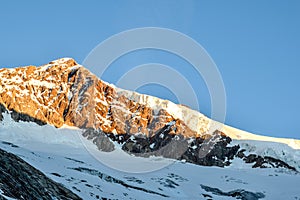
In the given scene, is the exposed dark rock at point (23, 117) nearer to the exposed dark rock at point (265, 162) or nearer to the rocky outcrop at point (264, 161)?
the rocky outcrop at point (264, 161)

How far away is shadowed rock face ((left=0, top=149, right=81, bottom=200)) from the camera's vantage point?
36750 mm

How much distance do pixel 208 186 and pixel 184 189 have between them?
42.9 ft

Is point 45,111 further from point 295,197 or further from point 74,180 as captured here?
point 74,180

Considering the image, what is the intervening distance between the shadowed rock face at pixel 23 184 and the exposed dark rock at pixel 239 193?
69.8m

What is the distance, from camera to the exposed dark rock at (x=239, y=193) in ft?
384

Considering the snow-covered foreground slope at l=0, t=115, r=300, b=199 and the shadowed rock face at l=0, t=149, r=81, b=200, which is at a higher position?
the snow-covered foreground slope at l=0, t=115, r=300, b=199

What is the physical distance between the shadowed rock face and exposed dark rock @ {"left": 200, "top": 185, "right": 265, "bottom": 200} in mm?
69828

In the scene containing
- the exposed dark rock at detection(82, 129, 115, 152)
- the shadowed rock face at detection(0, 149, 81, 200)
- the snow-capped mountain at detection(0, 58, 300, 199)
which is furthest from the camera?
the exposed dark rock at detection(82, 129, 115, 152)

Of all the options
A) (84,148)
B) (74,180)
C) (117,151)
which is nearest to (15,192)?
(74,180)

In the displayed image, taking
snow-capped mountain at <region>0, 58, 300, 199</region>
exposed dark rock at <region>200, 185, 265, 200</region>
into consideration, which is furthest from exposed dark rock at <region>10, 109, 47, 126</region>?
exposed dark rock at <region>200, 185, 265, 200</region>

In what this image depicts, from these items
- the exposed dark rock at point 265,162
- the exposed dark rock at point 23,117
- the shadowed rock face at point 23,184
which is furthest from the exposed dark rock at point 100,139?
the shadowed rock face at point 23,184

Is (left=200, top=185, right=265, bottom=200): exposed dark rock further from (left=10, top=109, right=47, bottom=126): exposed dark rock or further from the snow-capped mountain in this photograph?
(left=10, top=109, right=47, bottom=126): exposed dark rock

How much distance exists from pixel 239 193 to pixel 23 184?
282 ft

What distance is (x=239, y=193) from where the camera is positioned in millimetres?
120250
